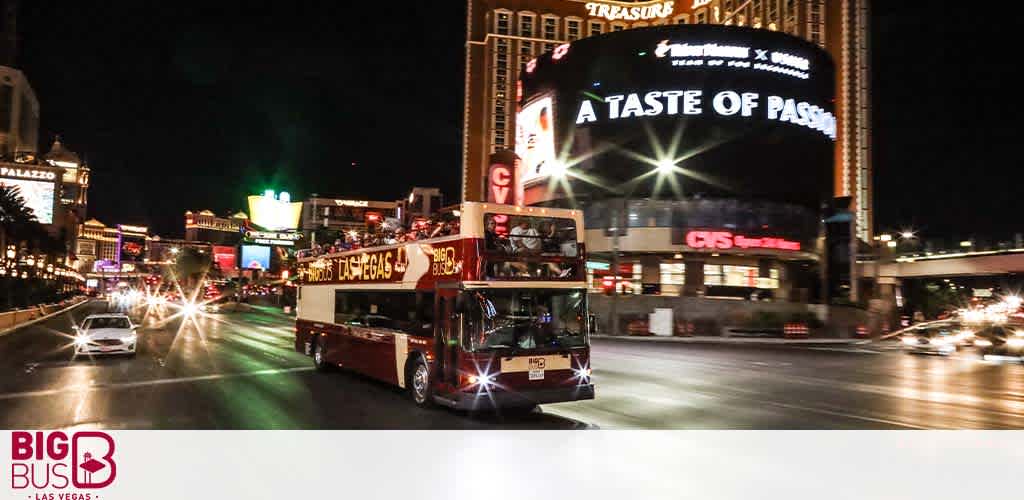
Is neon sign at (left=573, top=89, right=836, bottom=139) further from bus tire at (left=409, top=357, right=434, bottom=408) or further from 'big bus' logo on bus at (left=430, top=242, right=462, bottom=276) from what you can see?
bus tire at (left=409, top=357, right=434, bottom=408)

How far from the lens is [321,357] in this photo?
19234 mm

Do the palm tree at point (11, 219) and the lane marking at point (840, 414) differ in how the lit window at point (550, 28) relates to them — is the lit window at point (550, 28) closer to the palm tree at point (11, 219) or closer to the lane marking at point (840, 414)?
the palm tree at point (11, 219)

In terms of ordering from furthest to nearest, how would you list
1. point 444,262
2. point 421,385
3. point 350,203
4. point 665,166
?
point 350,203, point 665,166, point 421,385, point 444,262

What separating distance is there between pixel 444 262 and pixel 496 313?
1485 millimetres

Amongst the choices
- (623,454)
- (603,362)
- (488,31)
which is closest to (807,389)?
(603,362)

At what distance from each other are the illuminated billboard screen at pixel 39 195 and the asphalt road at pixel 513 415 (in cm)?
8628

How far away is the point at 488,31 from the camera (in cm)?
10225

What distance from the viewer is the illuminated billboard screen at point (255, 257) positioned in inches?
3219

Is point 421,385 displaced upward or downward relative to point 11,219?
Result: downward

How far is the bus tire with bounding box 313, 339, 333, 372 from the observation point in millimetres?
19031

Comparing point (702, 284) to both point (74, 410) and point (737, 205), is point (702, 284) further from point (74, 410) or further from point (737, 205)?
point (74, 410)

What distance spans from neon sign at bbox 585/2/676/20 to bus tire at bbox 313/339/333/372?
3525 inches

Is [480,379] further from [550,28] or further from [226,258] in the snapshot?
[226,258]

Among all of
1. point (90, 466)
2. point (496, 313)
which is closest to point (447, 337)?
point (496, 313)
